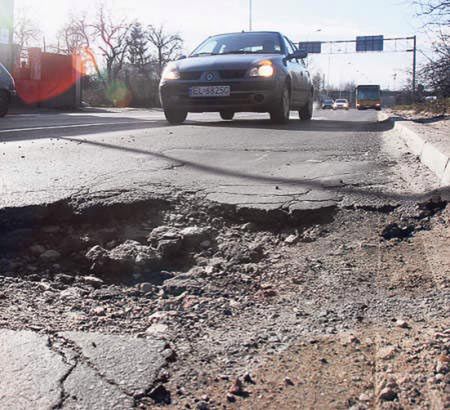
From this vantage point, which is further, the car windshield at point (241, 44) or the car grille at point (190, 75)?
the car windshield at point (241, 44)

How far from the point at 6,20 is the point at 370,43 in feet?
122

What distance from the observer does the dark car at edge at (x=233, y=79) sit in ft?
28.7

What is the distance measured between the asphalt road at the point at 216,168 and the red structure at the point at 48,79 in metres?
17.4

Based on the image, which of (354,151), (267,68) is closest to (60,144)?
(354,151)

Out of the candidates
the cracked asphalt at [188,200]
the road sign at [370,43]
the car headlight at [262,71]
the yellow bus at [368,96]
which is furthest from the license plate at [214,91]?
the road sign at [370,43]

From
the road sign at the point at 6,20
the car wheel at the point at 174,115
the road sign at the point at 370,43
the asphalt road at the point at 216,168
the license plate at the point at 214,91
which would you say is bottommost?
the asphalt road at the point at 216,168

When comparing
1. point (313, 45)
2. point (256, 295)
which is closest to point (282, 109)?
point (256, 295)

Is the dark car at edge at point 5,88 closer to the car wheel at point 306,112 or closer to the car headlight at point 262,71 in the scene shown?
the car headlight at point 262,71

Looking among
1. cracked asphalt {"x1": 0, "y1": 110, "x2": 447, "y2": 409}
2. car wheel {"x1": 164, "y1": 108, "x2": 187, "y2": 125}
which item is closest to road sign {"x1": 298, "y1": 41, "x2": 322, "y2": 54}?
car wheel {"x1": 164, "y1": 108, "x2": 187, "y2": 125}

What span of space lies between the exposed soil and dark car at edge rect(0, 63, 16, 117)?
9614 millimetres

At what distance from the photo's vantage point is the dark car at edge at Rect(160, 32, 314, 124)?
873 cm

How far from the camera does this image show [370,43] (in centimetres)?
5312

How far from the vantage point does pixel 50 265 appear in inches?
104

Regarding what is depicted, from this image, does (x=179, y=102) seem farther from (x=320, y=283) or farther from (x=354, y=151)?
(x=320, y=283)
